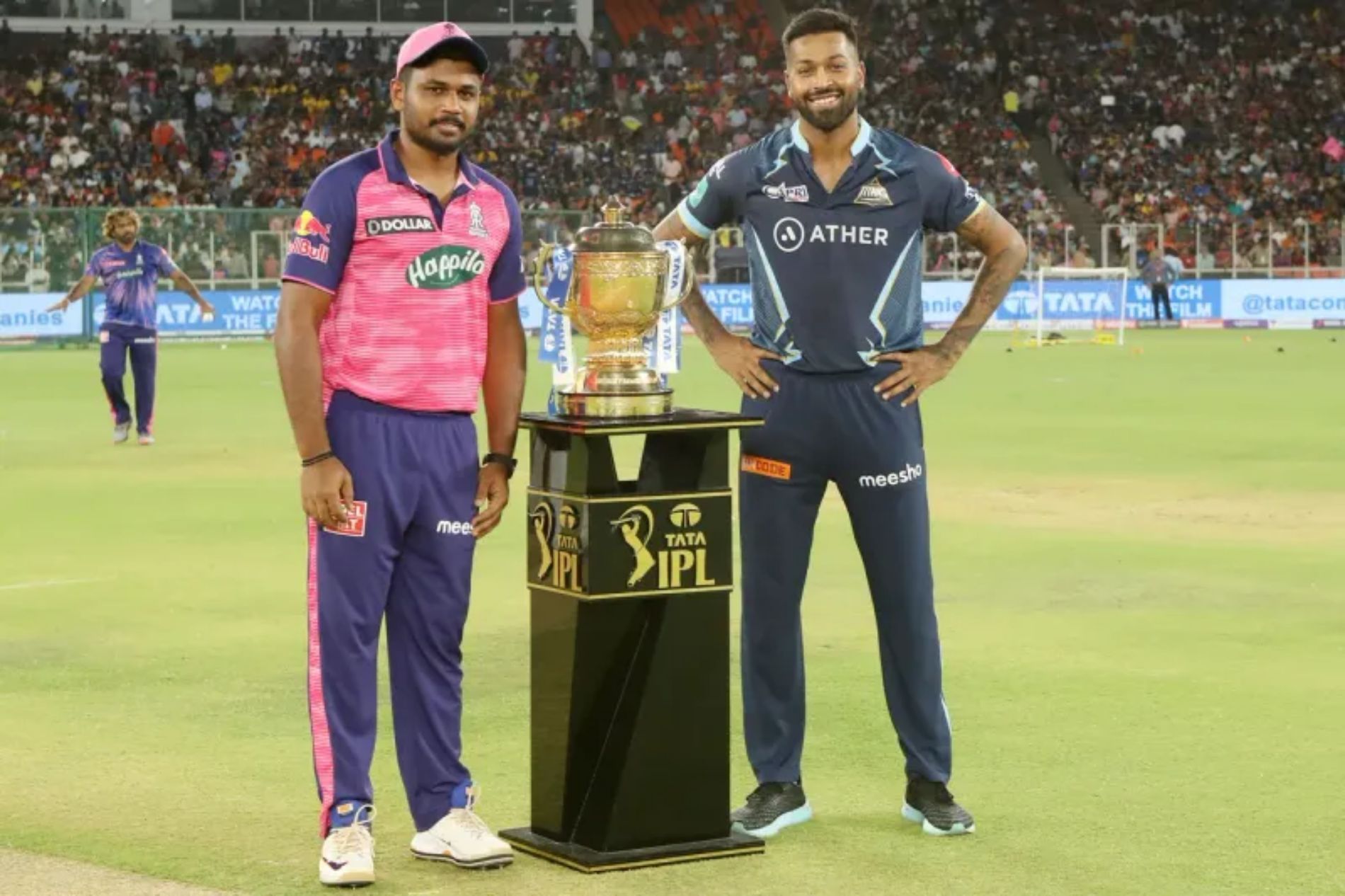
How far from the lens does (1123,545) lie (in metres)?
14.1

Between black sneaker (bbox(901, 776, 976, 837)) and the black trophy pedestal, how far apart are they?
0.62 m

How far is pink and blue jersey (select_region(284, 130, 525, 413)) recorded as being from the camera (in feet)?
21.0

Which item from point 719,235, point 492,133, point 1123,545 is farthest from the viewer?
point 492,133

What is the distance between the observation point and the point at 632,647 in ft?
22.1

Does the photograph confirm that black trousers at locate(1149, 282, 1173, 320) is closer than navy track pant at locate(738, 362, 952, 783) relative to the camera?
No

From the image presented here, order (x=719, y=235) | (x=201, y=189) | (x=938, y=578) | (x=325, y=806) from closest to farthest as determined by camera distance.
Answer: (x=325, y=806), (x=938, y=578), (x=719, y=235), (x=201, y=189)

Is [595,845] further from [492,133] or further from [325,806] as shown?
[492,133]

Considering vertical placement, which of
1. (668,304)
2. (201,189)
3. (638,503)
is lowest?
(638,503)

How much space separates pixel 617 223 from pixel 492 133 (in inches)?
1821

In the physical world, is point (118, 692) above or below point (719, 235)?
below

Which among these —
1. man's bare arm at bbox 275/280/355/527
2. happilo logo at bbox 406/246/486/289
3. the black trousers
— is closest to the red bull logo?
man's bare arm at bbox 275/280/355/527

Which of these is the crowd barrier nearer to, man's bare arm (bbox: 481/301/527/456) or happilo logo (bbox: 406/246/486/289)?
man's bare arm (bbox: 481/301/527/456)

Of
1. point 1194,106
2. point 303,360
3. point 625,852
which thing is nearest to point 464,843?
point 625,852

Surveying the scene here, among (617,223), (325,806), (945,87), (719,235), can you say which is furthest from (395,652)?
(945,87)
